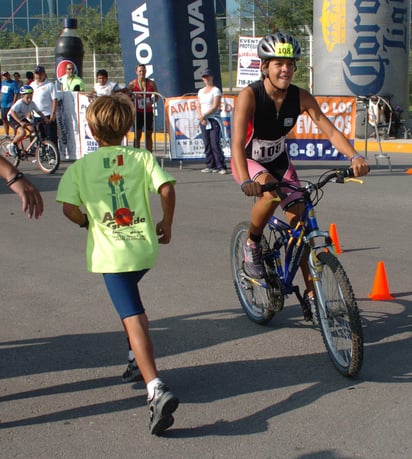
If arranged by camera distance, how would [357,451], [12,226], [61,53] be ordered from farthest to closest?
[61,53]
[12,226]
[357,451]

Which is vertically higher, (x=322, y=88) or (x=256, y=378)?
(x=322, y=88)

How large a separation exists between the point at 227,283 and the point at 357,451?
11.5 ft

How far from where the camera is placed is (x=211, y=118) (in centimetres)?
1520

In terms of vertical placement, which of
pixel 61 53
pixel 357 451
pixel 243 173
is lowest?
pixel 357 451

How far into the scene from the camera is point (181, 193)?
42.8ft

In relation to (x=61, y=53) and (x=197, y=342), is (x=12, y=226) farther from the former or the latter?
(x=61, y=53)

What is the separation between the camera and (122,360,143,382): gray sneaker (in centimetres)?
491

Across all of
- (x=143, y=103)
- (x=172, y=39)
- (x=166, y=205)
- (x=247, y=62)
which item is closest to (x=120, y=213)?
(x=166, y=205)

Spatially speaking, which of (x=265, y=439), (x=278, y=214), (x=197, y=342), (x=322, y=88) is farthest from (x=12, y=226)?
(x=322, y=88)

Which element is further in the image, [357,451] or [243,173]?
[243,173]

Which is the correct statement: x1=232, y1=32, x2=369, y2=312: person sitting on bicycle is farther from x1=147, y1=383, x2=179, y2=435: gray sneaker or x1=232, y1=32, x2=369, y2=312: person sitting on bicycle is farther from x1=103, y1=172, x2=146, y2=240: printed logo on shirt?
x1=147, y1=383, x2=179, y2=435: gray sneaker

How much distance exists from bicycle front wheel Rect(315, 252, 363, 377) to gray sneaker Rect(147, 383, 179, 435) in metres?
1.20

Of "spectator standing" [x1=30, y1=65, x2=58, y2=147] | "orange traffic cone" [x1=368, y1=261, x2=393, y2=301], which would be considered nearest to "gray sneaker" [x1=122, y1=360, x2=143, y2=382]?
"orange traffic cone" [x1=368, y1=261, x2=393, y2=301]

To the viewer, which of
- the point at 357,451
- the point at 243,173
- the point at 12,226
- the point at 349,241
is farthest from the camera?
the point at 12,226
